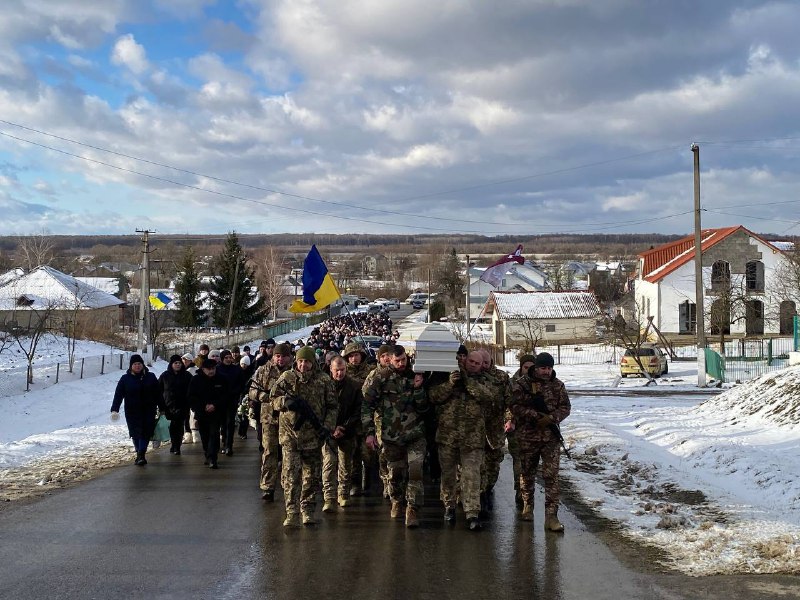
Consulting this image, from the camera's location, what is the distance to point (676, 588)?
19.3ft

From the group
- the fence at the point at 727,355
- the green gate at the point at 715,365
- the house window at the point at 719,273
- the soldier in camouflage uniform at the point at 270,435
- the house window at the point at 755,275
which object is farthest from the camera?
the house window at the point at 755,275

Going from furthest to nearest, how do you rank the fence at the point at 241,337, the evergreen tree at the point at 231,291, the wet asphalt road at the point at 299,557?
the evergreen tree at the point at 231,291
the fence at the point at 241,337
the wet asphalt road at the point at 299,557

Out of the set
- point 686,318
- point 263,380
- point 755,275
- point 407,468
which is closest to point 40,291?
point 686,318

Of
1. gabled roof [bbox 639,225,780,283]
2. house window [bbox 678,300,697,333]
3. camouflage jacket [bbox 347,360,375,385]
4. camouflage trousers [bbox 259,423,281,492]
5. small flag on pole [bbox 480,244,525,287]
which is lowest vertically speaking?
camouflage trousers [bbox 259,423,281,492]

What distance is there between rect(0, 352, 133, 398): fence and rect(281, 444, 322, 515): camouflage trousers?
1794 cm

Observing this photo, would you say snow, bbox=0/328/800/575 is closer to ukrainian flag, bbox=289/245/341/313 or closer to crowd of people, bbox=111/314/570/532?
crowd of people, bbox=111/314/570/532

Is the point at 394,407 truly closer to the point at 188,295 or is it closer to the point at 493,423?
the point at 493,423

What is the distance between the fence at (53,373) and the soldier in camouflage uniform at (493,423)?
61.5 feet

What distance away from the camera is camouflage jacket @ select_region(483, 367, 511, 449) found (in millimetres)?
7914

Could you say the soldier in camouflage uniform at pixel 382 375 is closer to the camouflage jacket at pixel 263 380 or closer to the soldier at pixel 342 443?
the soldier at pixel 342 443

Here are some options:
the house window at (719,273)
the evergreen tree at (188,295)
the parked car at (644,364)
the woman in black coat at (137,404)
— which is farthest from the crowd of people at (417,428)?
the evergreen tree at (188,295)

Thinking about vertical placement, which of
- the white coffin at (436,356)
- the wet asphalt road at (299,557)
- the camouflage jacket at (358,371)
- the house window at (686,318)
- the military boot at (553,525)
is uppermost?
the house window at (686,318)

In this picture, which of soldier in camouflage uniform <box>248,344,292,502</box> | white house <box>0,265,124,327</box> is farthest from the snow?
white house <box>0,265,124,327</box>

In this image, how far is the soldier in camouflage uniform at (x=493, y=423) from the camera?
26.1ft
